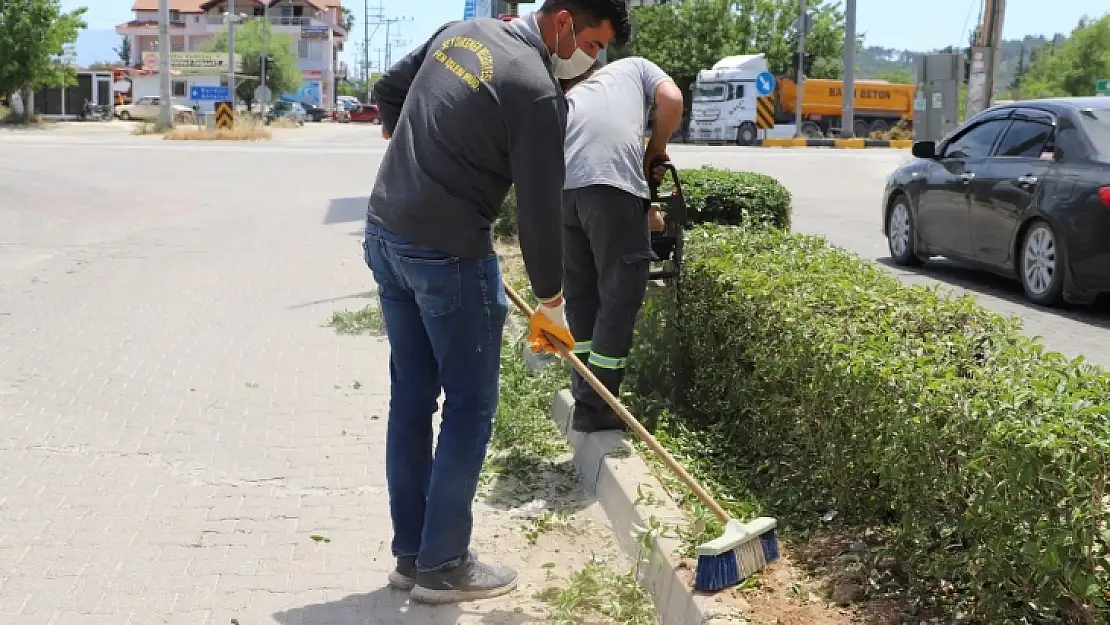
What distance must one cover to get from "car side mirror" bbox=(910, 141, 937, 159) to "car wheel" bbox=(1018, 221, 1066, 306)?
1.54m

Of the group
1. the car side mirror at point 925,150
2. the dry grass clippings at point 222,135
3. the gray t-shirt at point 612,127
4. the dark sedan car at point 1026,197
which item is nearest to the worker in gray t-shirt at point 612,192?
the gray t-shirt at point 612,127

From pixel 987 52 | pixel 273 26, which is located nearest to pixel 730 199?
pixel 987 52

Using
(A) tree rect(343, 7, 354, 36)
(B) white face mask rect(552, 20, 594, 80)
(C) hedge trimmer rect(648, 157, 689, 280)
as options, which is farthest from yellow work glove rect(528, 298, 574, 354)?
(A) tree rect(343, 7, 354, 36)

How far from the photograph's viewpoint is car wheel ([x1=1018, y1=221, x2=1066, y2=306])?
8.91m

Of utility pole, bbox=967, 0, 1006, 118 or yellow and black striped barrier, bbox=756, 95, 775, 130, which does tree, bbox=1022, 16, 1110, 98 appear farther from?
utility pole, bbox=967, 0, 1006, 118

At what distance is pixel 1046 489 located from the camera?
9.16 feet

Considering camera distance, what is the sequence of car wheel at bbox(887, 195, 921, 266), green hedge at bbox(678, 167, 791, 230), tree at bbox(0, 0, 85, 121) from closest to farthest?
green hedge at bbox(678, 167, 791, 230), car wheel at bbox(887, 195, 921, 266), tree at bbox(0, 0, 85, 121)

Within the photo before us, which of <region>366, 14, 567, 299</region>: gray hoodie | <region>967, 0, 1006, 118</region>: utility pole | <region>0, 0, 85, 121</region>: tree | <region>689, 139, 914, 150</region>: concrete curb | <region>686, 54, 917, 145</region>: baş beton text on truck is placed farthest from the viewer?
<region>0, 0, 85, 121</region>: tree

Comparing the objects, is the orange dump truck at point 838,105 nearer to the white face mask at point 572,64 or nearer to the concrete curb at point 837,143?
the concrete curb at point 837,143

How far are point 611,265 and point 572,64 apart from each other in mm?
1471

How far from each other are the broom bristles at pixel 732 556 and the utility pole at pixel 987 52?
14816 mm

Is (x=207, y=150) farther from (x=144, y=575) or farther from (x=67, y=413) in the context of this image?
(x=144, y=575)

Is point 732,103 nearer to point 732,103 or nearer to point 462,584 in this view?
point 732,103

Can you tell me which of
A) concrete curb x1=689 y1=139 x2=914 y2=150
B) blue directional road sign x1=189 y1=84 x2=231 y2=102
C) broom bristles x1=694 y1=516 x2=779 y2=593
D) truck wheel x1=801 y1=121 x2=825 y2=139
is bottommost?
broom bristles x1=694 y1=516 x2=779 y2=593
